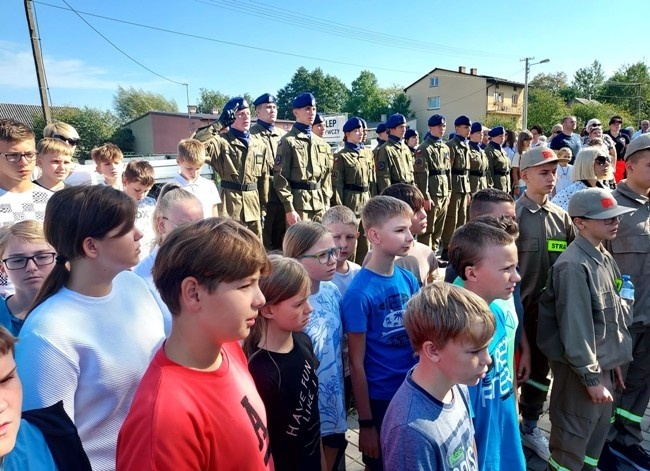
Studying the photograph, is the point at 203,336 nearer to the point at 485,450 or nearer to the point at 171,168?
the point at 485,450

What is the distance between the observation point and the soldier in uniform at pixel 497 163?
9.46 m

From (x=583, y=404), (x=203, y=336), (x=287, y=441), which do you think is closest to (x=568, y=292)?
(x=583, y=404)

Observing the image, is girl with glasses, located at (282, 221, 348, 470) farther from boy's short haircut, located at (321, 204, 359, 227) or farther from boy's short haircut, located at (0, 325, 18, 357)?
boy's short haircut, located at (0, 325, 18, 357)

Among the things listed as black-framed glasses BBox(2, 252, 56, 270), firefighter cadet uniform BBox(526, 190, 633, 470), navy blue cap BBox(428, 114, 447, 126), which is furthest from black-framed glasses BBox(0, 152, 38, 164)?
navy blue cap BBox(428, 114, 447, 126)

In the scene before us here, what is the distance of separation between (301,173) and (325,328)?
402cm

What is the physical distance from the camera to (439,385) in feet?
5.17

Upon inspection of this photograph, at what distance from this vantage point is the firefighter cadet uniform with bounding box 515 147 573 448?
3182 mm

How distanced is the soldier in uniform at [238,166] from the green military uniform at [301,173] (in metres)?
0.36

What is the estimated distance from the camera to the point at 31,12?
11711 mm

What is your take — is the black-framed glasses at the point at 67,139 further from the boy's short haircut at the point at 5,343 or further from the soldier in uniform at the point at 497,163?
the soldier in uniform at the point at 497,163

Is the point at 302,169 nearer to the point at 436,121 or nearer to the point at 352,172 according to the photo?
the point at 352,172

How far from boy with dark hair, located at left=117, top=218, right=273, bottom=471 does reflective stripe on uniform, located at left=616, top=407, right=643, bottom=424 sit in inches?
114

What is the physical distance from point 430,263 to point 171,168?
10.9 m

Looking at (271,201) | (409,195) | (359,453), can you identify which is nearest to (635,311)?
(409,195)
